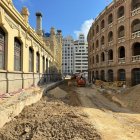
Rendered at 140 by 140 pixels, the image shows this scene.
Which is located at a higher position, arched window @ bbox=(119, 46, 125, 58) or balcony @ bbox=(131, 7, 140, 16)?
balcony @ bbox=(131, 7, 140, 16)

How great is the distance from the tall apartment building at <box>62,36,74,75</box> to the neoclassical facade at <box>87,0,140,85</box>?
94220 mm

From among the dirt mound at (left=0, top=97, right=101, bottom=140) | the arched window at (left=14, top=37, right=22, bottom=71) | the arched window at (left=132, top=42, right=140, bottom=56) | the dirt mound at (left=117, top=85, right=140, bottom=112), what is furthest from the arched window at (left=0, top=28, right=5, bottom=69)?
the arched window at (left=132, top=42, right=140, bottom=56)

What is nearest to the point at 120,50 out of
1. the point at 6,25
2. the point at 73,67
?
the point at 6,25

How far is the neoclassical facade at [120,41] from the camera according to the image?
2803 centimetres

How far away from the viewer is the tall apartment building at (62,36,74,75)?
13640 centimetres

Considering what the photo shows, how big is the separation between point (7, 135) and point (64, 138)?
2.36 m

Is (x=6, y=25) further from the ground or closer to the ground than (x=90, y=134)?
further from the ground

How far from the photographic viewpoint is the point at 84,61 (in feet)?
453

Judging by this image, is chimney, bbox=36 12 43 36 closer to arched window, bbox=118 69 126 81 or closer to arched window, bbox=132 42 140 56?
arched window, bbox=118 69 126 81

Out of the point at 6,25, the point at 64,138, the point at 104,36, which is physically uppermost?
the point at 104,36

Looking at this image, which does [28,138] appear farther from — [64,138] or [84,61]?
[84,61]

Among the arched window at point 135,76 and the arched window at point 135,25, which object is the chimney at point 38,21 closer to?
the arched window at point 135,25

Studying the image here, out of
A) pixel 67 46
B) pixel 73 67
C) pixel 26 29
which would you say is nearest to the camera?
pixel 26 29

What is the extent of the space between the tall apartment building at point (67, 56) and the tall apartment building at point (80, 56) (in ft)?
8.80
